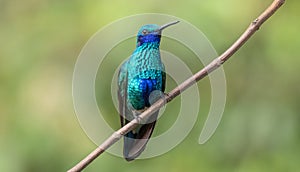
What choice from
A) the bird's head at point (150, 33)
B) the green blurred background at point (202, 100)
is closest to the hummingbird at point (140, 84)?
the bird's head at point (150, 33)

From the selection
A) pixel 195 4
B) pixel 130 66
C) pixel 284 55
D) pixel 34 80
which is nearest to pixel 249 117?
pixel 284 55

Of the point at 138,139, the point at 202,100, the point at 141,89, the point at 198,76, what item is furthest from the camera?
the point at 202,100

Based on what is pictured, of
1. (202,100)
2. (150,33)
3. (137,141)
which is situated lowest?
(202,100)

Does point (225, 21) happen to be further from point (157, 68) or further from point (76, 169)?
point (76, 169)

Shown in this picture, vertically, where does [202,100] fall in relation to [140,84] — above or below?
below

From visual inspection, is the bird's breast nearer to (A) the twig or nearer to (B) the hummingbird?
(B) the hummingbird

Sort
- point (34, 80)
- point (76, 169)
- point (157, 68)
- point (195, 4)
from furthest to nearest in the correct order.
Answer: point (34, 80) → point (195, 4) → point (157, 68) → point (76, 169)

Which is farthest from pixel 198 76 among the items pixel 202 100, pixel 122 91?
pixel 202 100

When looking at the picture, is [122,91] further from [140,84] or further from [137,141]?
[137,141]
